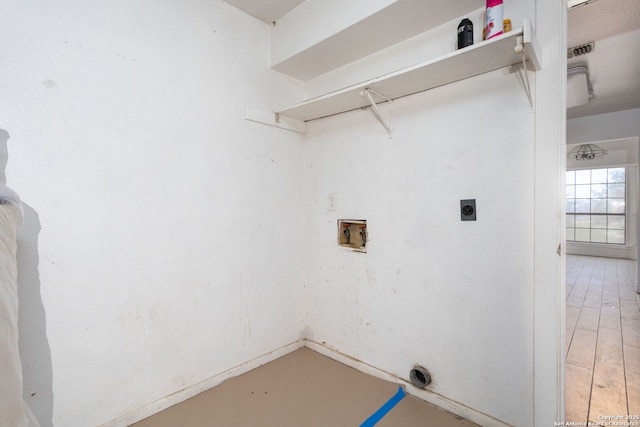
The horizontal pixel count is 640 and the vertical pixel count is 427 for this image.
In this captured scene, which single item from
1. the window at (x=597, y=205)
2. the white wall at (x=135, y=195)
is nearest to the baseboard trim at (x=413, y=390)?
the white wall at (x=135, y=195)

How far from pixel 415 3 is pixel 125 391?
246 cm

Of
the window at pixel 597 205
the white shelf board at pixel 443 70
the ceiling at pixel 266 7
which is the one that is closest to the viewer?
the white shelf board at pixel 443 70

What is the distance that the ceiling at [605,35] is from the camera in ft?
6.43

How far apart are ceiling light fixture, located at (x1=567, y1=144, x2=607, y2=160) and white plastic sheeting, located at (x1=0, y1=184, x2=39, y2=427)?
8.36 m

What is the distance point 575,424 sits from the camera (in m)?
1.53

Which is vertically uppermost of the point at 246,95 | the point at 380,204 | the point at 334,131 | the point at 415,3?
the point at 415,3

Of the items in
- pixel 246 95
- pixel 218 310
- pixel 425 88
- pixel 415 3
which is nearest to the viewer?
pixel 415 3

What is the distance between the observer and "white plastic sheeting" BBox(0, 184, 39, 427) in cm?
75

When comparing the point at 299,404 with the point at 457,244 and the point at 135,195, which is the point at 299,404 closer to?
the point at 457,244

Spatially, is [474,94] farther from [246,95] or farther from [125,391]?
[125,391]

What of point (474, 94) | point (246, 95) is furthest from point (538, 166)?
point (246, 95)

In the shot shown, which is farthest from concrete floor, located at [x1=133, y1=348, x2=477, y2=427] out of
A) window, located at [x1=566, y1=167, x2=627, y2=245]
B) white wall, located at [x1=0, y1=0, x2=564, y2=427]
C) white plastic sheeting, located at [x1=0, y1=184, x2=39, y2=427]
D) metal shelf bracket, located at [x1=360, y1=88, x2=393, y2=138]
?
window, located at [x1=566, y1=167, x2=627, y2=245]

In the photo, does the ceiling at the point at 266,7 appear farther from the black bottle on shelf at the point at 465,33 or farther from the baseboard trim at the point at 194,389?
the baseboard trim at the point at 194,389

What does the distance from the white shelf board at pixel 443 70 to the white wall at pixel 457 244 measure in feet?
0.24
